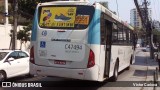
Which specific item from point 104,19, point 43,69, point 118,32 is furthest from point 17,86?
point 118,32

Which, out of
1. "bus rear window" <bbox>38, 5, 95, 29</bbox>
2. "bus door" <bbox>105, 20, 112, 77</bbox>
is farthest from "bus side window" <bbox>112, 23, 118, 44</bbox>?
"bus rear window" <bbox>38, 5, 95, 29</bbox>

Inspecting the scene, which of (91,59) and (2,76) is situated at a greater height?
(91,59)

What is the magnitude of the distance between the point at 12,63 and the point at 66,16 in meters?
3.94

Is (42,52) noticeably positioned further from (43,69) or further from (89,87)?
(89,87)

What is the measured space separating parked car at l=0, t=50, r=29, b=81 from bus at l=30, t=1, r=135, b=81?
2.34 metres

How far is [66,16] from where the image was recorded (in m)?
10.2

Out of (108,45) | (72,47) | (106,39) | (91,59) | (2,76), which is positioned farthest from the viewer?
(2,76)

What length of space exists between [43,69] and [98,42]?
2.00m

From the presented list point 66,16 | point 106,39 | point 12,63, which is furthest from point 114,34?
point 12,63

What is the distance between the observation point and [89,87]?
462 inches

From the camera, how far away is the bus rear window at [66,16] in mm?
10023

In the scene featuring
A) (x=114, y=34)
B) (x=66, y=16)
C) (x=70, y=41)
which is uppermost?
(x=66, y=16)

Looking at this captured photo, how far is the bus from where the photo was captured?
32.0 ft

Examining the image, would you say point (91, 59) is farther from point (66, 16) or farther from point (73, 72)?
point (66, 16)
